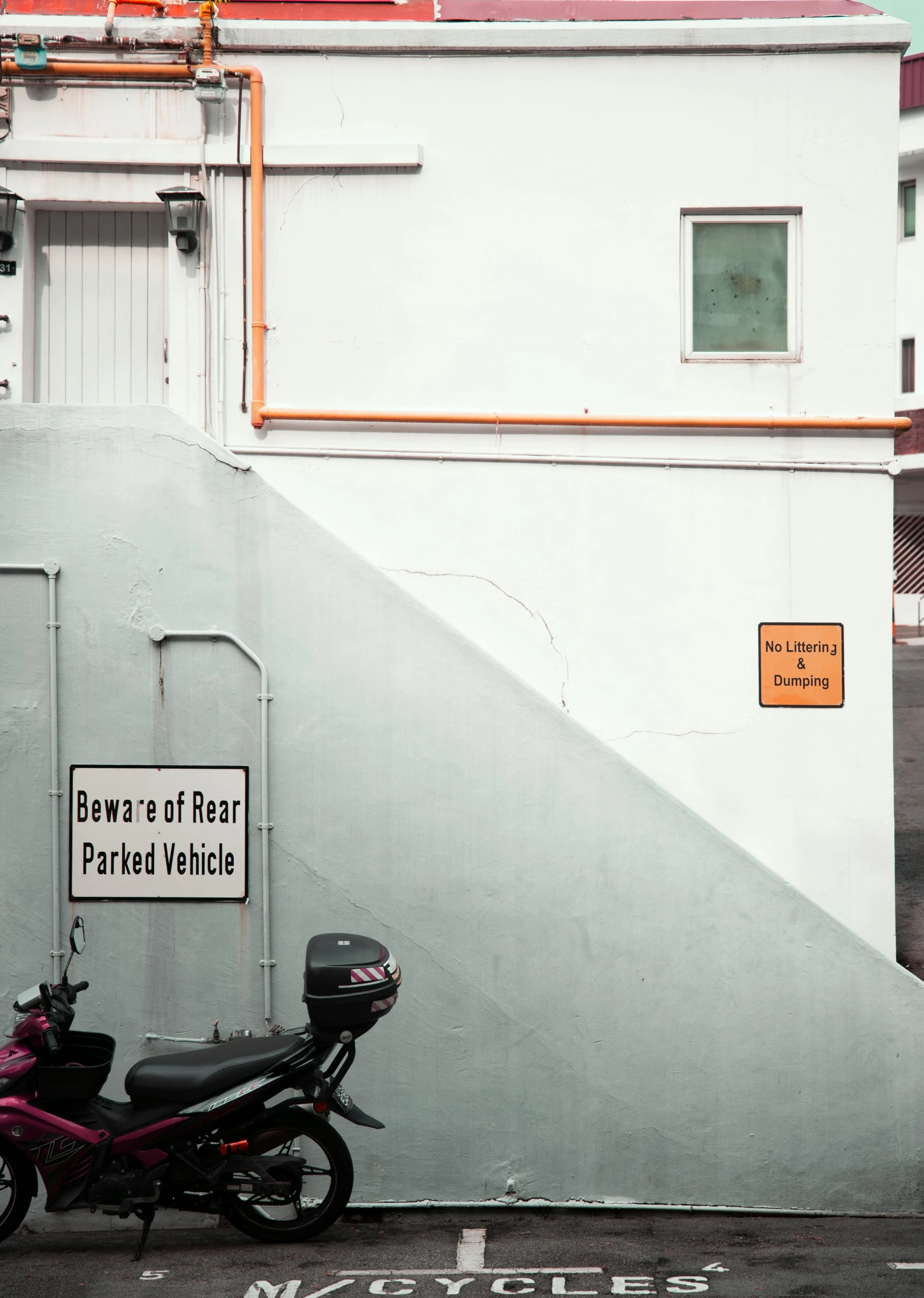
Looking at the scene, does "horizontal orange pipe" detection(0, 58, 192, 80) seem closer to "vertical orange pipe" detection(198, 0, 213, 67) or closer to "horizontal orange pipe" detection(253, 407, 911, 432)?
"vertical orange pipe" detection(198, 0, 213, 67)

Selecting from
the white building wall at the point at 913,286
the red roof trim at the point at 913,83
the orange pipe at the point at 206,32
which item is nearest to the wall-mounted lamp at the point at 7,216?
the orange pipe at the point at 206,32

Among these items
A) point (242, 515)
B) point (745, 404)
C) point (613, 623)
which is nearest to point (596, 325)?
point (745, 404)

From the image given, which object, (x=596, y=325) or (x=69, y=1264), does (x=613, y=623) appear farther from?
→ (x=69, y=1264)

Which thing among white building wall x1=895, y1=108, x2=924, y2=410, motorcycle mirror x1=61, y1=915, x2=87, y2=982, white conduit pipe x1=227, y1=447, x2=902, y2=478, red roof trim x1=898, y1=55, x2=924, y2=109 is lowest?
motorcycle mirror x1=61, y1=915, x2=87, y2=982

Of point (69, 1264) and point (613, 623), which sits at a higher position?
point (613, 623)

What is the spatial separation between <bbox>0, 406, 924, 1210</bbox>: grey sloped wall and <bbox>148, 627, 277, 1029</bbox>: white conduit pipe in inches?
1.9

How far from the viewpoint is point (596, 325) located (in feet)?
20.6

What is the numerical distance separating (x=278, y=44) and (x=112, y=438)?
232 cm

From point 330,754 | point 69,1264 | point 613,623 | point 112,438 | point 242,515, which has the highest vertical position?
point 112,438

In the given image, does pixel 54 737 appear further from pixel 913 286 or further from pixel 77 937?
pixel 913 286

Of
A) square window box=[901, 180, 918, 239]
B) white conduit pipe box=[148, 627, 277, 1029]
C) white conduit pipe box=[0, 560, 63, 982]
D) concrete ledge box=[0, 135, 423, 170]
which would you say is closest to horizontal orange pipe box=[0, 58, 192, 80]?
concrete ledge box=[0, 135, 423, 170]

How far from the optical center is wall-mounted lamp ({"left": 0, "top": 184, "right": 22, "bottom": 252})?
6.24 metres

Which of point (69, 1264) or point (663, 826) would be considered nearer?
point (69, 1264)

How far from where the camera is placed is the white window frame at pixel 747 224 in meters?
6.29
